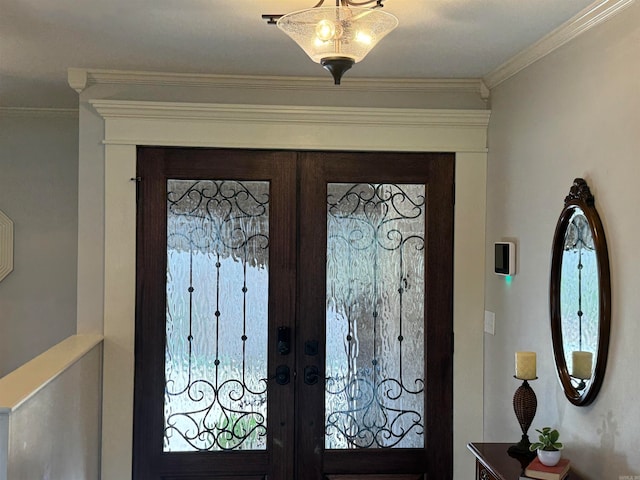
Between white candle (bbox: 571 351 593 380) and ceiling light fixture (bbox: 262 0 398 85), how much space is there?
1.33 meters

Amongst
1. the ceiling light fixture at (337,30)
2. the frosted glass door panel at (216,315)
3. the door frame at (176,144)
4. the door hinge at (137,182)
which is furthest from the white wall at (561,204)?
the door hinge at (137,182)

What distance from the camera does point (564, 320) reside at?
253 centimetres

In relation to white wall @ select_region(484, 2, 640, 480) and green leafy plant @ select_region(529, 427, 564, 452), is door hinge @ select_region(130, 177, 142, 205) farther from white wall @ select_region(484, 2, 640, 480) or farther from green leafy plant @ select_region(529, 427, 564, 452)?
green leafy plant @ select_region(529, 427, 564, 452)

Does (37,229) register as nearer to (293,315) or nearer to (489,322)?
(293,315)

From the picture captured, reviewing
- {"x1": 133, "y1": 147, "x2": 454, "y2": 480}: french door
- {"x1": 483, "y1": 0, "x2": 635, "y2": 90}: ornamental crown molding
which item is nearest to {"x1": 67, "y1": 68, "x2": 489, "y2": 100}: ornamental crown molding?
{"x1": 483, "y1": 0, "x2": 635, "y2": 90}: ornamental crown molding

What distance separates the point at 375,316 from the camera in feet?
11.3

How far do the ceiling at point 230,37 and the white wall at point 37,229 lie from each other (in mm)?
729

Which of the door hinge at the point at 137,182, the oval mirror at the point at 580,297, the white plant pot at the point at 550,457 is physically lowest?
the white plant pot at the point at 550,457

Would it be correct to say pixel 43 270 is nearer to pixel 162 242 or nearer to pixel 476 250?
pixel 162 242

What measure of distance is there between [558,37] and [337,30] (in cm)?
114

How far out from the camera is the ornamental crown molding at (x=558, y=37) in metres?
2.22

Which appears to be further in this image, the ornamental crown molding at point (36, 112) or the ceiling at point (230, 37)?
the ornamental crown molding at point (36, 112)

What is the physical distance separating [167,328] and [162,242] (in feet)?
1.45

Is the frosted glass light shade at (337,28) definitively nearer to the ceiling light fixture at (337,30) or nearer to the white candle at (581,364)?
the ceiling light fixture at (337,30)
